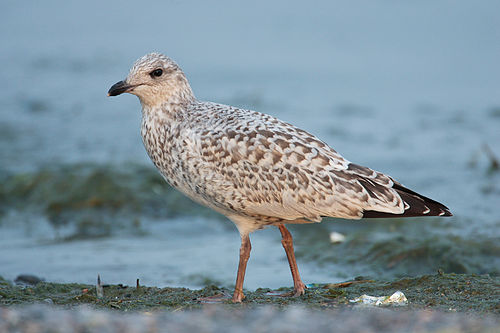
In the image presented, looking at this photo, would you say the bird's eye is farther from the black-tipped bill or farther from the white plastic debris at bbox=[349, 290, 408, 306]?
the white plastic debris at bbox=[349, 290, 408, 306]

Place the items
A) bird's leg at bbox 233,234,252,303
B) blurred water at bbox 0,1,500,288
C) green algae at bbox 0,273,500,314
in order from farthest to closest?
blurred water at bbox 0,1,500,288
bird's leg at bbox 233,234,252,303
green algae at bbox 0,273,500,314

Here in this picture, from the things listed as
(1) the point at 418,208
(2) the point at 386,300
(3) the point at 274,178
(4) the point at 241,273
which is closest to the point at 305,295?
(4) the point at 241,273

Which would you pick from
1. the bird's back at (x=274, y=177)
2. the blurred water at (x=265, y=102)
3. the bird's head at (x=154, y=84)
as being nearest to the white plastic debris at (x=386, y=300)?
the bird's back at (x=274, y=177)

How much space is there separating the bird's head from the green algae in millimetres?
1697

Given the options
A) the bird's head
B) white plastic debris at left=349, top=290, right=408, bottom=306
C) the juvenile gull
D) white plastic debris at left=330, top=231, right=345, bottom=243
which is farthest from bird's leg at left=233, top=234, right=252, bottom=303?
white plastic debris at left=330, top=231, right=345, bottom=243

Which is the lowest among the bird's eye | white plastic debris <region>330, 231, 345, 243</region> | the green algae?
the green algae

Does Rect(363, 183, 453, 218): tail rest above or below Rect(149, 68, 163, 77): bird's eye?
below

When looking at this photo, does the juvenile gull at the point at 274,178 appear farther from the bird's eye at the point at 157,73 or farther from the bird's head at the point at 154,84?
the bird's eye at the point at 157,73

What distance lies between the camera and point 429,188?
34.7 feet

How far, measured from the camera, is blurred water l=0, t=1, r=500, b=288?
850cm

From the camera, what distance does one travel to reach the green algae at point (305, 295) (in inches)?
233

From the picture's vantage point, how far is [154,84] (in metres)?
6.93

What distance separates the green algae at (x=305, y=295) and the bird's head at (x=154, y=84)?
Answer: 170 centimetres

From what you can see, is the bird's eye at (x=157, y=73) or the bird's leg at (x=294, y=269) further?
the bird's eye at (x=157, y=73)
